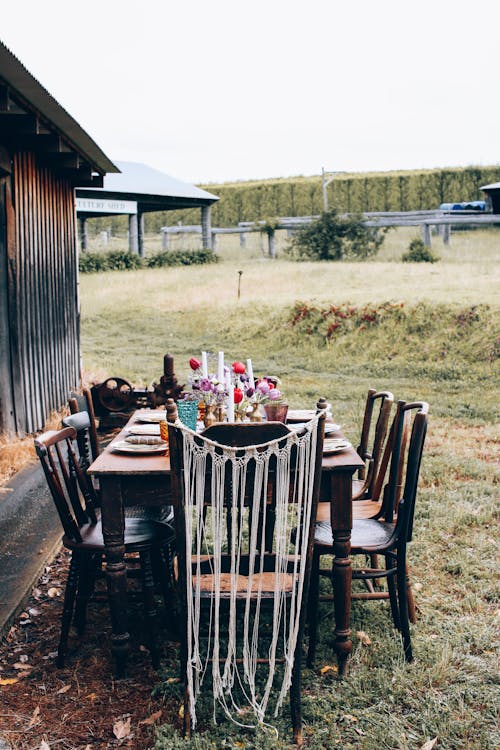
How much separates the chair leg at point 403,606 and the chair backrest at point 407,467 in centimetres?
12

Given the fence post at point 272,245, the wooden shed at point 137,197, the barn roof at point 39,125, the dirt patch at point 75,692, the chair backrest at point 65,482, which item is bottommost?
the dirt patch at point 75,692

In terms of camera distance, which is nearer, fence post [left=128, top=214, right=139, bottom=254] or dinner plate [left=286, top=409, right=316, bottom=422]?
dinner plate [left=286, top=409, right=316, bottom=422]

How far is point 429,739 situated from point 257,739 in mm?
599

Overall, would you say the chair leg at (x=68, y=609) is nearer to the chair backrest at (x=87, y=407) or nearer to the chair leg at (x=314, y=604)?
the chair backrest at (x=87, y=407)

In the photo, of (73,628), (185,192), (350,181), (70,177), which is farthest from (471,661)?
(350,181)

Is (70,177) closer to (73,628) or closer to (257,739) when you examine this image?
(73,628)

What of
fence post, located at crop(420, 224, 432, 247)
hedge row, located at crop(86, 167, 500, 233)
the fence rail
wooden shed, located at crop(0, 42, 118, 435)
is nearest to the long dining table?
wooden shed, located at crop(0, 42, 118, 435)

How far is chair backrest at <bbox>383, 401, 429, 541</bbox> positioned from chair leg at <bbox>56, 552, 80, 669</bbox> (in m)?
1.42

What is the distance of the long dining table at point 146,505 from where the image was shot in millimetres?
3195

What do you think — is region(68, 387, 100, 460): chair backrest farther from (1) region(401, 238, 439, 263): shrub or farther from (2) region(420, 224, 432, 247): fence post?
(2) region(420, 224, 432, 247): fence post

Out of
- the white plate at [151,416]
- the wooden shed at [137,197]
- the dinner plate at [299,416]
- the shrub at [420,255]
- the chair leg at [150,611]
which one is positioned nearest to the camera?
the chair leg at [150,611]

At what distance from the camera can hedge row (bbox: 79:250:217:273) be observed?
872 inches

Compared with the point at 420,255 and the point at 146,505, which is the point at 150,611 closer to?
the point at 146,505

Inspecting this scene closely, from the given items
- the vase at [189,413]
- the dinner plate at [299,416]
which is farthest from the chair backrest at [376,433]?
the vase at [189,413]
